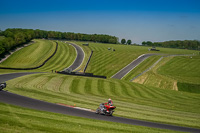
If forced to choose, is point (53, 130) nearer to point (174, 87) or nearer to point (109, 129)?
point (109, 129)

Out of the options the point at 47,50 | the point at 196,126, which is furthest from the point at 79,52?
the point at 196,126

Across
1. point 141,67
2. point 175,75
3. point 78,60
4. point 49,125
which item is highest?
point 78,60

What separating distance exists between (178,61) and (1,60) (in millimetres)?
86579

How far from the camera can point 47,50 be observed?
11569 centimetres

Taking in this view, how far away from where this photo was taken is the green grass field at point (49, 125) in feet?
50.1

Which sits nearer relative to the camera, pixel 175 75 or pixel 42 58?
pixel 175 75

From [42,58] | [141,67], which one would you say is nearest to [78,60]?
[42,58]

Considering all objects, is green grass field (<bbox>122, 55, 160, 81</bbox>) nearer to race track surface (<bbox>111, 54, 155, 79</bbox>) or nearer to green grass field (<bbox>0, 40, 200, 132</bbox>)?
green grass field (<bbox>0, 40, 200, 132</bbox>)

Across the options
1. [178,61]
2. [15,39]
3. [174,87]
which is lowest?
[174,87]

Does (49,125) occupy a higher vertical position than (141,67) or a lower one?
lower

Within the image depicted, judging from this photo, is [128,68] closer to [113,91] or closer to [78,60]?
[78,60]

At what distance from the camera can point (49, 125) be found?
16.5 meters

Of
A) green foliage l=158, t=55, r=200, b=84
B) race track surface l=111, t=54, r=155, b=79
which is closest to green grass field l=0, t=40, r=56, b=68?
race track surface l=111, t=54, r=155, b=79

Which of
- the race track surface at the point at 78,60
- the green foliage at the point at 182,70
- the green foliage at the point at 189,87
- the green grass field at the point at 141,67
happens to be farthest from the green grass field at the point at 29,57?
the green foliage at the point at 189,87
